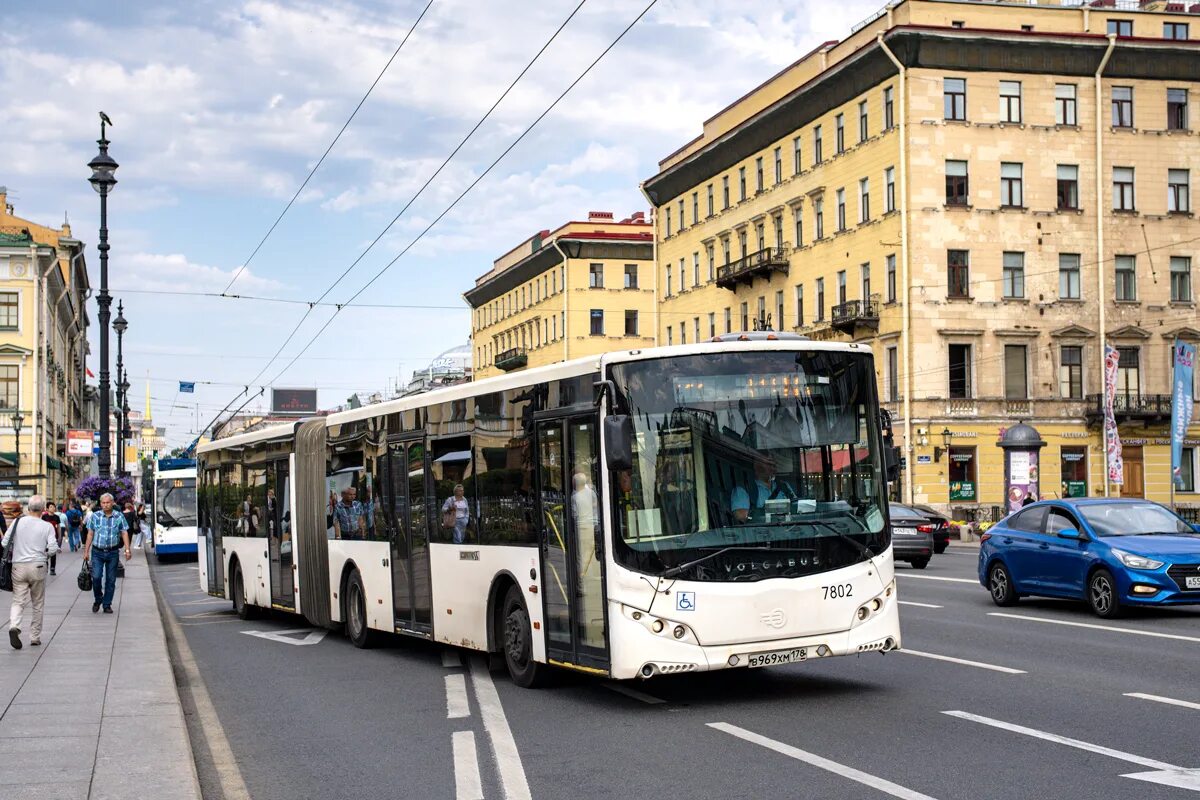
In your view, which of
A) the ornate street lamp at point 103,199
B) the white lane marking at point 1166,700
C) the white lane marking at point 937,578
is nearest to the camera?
the white lane marking at point 1166,700

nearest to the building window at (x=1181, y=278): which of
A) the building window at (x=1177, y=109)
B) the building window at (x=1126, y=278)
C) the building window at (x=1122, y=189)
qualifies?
the building window at (x=1126, y=278)

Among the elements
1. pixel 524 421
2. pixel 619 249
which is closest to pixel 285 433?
pixel 524 421

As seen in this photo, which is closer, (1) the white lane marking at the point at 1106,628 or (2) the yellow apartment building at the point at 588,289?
(1) the white lane marking at the point at 1106,628

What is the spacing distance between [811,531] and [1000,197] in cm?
4875

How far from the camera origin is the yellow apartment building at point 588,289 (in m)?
97.2

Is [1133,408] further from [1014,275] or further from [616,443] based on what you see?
[616,443]

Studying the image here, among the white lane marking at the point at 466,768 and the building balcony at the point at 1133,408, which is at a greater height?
the building balcony at the point at 1133,408

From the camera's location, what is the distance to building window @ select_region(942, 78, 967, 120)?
56.8m

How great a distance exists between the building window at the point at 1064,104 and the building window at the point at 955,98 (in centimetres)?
376

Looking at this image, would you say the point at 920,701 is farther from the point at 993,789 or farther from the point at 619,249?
the point at 619,249

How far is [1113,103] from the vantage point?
5869 centimetres

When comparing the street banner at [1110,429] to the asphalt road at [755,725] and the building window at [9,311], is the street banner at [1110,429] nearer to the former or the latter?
the asphalt road at [755,725]

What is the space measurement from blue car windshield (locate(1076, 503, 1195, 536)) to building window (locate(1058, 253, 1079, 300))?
131 feet

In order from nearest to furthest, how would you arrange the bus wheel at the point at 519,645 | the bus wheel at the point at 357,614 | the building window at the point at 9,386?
the bus wheel at the point at 519,645 < the bus wheel at the point at 357,614 < the building window at the point at 9,386
